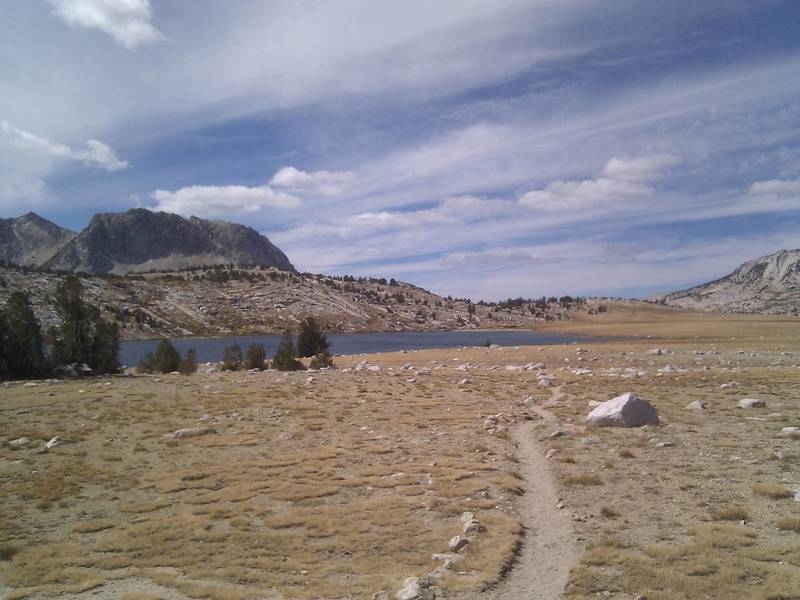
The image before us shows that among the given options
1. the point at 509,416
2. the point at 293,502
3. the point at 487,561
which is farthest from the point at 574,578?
the point at 509,416

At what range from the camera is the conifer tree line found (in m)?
30.7

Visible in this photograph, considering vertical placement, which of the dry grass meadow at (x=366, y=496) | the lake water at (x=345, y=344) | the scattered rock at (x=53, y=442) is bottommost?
the lake water at (x=345, y=344)

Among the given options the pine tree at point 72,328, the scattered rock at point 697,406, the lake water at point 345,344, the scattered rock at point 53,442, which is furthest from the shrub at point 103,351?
the scattered rock at point 697,406

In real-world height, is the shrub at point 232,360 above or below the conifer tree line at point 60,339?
below

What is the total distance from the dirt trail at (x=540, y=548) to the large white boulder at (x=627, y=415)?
4.94 metres

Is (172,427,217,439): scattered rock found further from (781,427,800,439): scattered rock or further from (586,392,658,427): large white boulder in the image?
(781,427,800,439): scattered rock

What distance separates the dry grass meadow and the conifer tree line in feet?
33.0

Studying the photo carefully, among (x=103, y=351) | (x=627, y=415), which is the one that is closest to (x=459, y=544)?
(x=627, y=415)

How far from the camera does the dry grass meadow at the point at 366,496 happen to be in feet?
25.6

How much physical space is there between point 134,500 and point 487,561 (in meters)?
8.67

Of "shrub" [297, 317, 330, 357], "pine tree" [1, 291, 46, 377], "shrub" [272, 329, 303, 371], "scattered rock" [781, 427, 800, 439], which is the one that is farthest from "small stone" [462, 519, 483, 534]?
"shrub" [297, 317, 330, 357]

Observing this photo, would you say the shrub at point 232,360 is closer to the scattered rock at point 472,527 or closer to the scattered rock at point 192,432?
the scattered rock at point 192,432

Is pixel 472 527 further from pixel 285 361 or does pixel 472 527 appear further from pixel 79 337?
pixel 285 361

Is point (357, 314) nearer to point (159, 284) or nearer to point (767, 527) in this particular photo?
point (159, 284)
